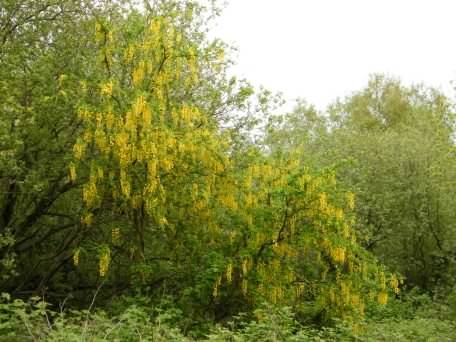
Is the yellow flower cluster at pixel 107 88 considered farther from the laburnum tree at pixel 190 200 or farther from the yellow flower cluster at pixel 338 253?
the yellow flower cluster at pixel 338 253

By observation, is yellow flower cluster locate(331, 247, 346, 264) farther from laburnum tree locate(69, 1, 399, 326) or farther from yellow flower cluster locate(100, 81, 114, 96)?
yellow flower cluster locate(100, 81, 114, 96)

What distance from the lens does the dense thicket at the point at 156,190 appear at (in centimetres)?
901

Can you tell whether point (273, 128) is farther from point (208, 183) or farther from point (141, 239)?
point (141, 239)

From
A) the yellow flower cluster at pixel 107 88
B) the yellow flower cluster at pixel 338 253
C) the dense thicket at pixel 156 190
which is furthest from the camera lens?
the yellow flower cluster at pixel 338 253

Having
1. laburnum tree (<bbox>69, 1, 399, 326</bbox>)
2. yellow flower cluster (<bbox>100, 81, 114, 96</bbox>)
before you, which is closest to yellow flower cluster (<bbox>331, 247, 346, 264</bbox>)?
laburnum tree (<bbox>69, 1, 399, 326</bbox>)

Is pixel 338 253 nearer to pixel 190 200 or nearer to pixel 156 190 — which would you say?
pixel 190 200

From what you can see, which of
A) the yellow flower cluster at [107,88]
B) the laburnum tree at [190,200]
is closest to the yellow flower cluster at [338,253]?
the laburnum tree at [190,200]

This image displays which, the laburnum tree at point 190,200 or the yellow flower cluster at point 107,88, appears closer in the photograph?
the yellow flower cluster at point 107,88

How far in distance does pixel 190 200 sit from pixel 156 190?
0.97 metres

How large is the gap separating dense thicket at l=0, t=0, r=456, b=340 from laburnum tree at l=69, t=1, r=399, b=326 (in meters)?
0.03

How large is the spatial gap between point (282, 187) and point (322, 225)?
107 centimetres

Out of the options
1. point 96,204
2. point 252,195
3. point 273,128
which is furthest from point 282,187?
point 96,204

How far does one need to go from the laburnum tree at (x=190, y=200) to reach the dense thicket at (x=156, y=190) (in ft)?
0.10

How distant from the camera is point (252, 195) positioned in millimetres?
10523
